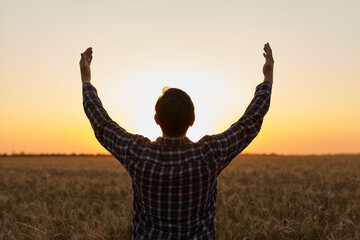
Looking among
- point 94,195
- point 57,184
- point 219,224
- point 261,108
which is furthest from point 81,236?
point 57,184

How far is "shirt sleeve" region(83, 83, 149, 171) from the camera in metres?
1.53

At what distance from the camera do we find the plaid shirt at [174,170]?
1.49 meters

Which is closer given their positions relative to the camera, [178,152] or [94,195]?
[178,152]

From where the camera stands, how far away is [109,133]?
1.58 m

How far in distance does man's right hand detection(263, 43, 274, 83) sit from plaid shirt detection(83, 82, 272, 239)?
0.26 meters

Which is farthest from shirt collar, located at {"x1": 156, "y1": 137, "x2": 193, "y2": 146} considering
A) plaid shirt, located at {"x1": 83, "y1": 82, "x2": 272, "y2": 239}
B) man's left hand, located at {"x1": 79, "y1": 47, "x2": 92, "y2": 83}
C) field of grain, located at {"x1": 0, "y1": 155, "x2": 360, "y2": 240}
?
field of grain, located at {"x1": 0, "y1": 155, "x2": 360, "y2": 240}

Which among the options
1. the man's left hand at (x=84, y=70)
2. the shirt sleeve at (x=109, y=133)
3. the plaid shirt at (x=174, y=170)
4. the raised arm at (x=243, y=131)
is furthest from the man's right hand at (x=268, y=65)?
the man's left hand at (x=84, y=70)

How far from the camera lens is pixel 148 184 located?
1.50 m

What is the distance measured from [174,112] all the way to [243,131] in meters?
0.35

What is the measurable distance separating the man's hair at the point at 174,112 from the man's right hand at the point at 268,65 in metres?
0.53

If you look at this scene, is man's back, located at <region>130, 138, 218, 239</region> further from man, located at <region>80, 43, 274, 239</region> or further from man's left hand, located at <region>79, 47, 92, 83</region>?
man's left hand, located at <region>79, 47, 92, 83</region>

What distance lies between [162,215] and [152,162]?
25cm

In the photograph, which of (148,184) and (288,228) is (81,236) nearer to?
(288,228)

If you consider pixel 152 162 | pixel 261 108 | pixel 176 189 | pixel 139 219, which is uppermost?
pixel 261 108
